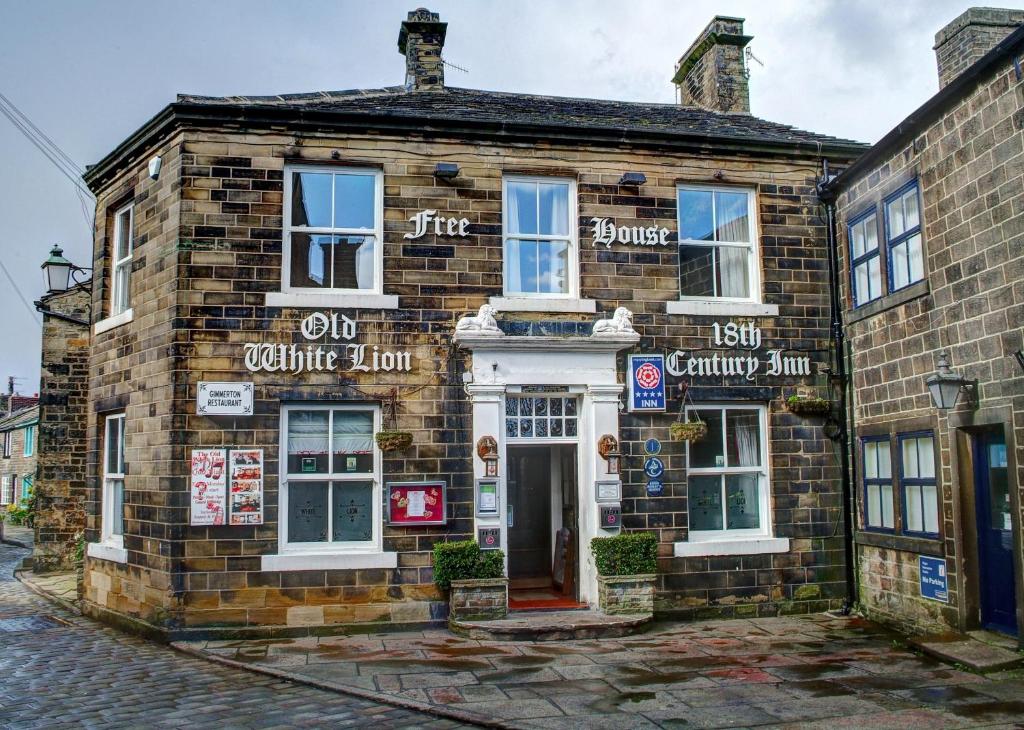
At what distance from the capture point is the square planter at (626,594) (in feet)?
35.8

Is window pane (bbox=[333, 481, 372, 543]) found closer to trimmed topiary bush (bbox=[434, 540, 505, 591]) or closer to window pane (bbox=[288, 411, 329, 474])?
window pane (bbox=[288, 411, 329, 474])

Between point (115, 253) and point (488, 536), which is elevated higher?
point (115, 253)

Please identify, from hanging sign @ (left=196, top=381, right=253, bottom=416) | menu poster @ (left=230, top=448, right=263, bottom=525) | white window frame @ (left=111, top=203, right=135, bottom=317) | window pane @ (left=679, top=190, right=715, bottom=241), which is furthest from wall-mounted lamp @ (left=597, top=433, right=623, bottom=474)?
white window frame @ (left=111, top=203, right=135, bottom=317)

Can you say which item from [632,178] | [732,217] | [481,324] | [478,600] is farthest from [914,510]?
[481,324]

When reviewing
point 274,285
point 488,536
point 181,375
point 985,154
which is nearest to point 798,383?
point 985,154

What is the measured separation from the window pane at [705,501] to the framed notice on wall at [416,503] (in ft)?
10.7

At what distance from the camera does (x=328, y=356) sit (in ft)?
36.2

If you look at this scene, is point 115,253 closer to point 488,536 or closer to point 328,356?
point 328,356

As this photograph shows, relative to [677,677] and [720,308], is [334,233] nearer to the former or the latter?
[720,308]

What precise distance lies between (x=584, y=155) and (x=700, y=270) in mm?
2207

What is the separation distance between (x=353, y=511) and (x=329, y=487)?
42cm

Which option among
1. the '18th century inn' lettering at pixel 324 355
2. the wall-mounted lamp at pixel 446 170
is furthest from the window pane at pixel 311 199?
the wall-mounted lamp at pixel 446 170

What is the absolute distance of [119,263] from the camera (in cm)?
1269

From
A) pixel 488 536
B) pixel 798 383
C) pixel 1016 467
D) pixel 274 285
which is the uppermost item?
pixel 274 285
